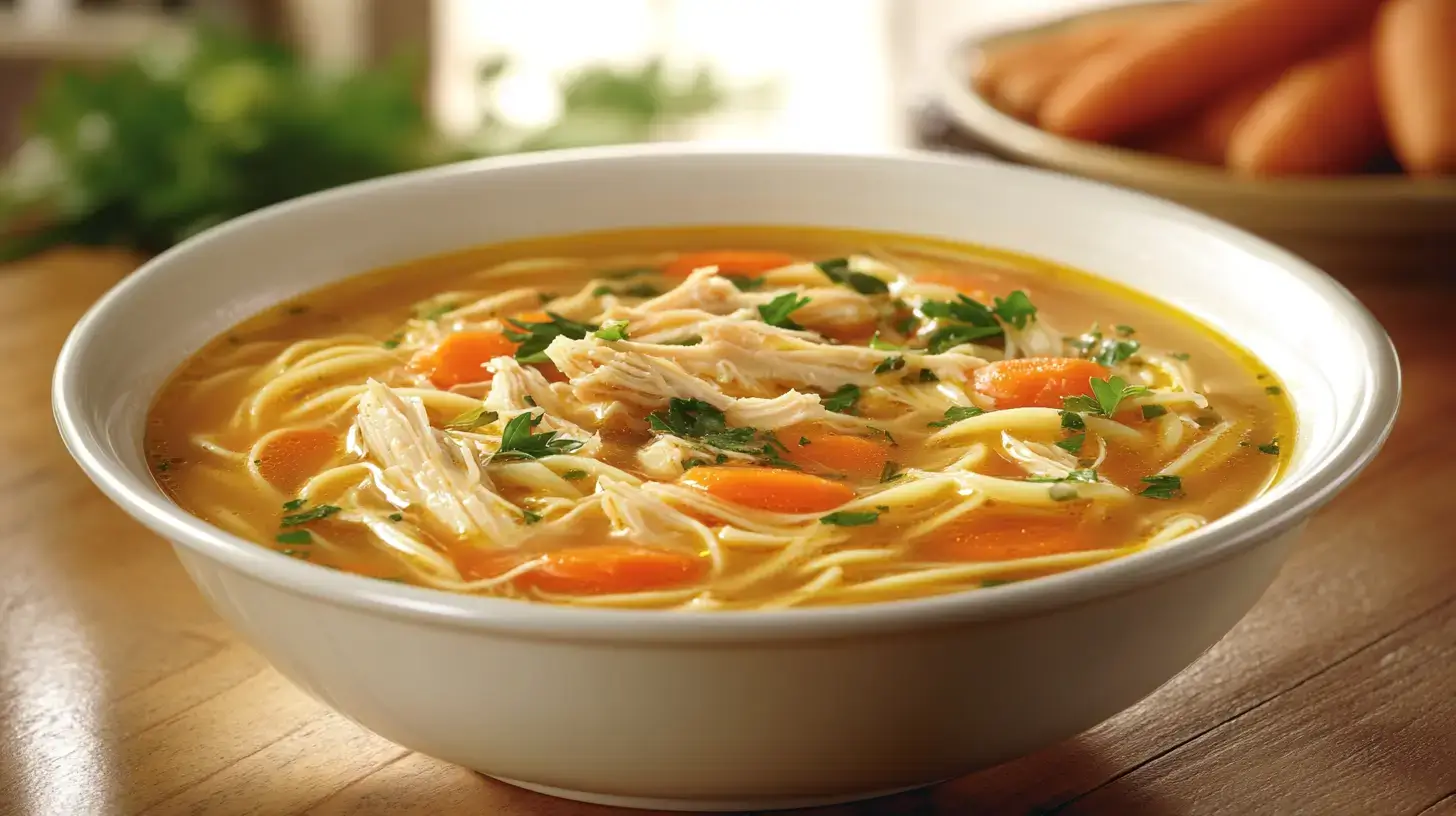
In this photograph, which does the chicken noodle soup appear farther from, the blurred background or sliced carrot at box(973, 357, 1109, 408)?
the blurred background

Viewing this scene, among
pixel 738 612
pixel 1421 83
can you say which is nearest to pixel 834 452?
pixel 738 612

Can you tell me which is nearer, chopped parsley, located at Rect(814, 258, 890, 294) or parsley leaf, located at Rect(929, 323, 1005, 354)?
parsley leaf, located at Rect(929, 323, 1005, 354)

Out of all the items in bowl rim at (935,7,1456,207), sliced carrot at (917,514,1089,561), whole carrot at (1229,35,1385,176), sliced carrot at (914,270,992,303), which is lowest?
sliced carrot at (917,514,1089,561)

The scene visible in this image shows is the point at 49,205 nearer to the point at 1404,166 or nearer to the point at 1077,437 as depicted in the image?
the point at 1077,437

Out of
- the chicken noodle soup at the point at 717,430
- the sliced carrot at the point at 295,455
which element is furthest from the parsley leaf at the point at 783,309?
the sliced carrot at the point at 295,455

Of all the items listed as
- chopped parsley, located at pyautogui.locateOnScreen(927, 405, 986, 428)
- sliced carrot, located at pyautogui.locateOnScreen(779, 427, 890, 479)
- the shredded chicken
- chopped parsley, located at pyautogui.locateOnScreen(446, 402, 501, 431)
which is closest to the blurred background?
chopped parsley, located at pyautogui.locateOnScreen(927, 405, 986, 428)

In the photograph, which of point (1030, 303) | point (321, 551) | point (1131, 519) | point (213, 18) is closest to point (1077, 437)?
point (1131, 519)
